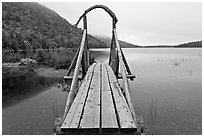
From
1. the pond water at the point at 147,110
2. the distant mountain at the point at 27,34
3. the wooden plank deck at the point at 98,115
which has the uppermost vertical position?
the distant mountain at the point at 27,34

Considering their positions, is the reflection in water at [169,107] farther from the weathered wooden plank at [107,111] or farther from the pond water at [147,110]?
the weathered wooden plank at [107,111]

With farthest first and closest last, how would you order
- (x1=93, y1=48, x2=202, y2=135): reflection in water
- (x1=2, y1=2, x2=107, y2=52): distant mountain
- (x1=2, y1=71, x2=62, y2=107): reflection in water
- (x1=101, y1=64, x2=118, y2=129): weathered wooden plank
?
(x1=2, y1=2, x2=107, y2=52): distant mountain < (x1=2, y1=71, x2=62, y2=107): reflection in water < (x1=93, y1=48, x2=202, y2=135): reflection in water < (x1=101, y1=64, x2=118, y2=129): weathered wooden plank

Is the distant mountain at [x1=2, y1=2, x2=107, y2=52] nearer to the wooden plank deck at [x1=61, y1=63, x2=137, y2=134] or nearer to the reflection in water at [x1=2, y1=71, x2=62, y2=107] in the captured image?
the reflection in water at [x1=2, y1=71, x2=62, y2=107]

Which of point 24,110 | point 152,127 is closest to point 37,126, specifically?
point 24,110

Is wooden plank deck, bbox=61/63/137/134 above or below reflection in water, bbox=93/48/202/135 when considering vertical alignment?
above

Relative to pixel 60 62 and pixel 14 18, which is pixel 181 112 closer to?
pixel 60 62

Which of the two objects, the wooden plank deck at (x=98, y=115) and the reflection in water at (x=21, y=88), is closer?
the wooden plank deck at (x=98, y=115)

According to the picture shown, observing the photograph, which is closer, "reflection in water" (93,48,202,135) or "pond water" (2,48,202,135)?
"pond water" (2,48,202,135)

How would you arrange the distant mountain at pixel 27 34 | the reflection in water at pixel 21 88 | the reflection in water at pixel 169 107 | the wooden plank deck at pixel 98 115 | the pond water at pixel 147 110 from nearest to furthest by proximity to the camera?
the wooden plank deck at pixel 98 115
the pond water at pixel 147 110
the reflection in water at pixel 169 107
the reflection in water at pixel 21 88
the distant mountain at pixel 27 34

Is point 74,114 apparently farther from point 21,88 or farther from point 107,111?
point 21,88

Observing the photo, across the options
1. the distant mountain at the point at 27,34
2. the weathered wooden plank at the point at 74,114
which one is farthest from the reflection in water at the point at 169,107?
the distant mountain at the point at 27,34

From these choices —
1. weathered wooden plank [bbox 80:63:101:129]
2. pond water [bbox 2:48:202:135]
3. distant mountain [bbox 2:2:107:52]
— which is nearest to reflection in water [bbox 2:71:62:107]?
pond water [bbox 2:48:202:135]

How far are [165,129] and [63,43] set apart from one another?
115787mm

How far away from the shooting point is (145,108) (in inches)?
514
